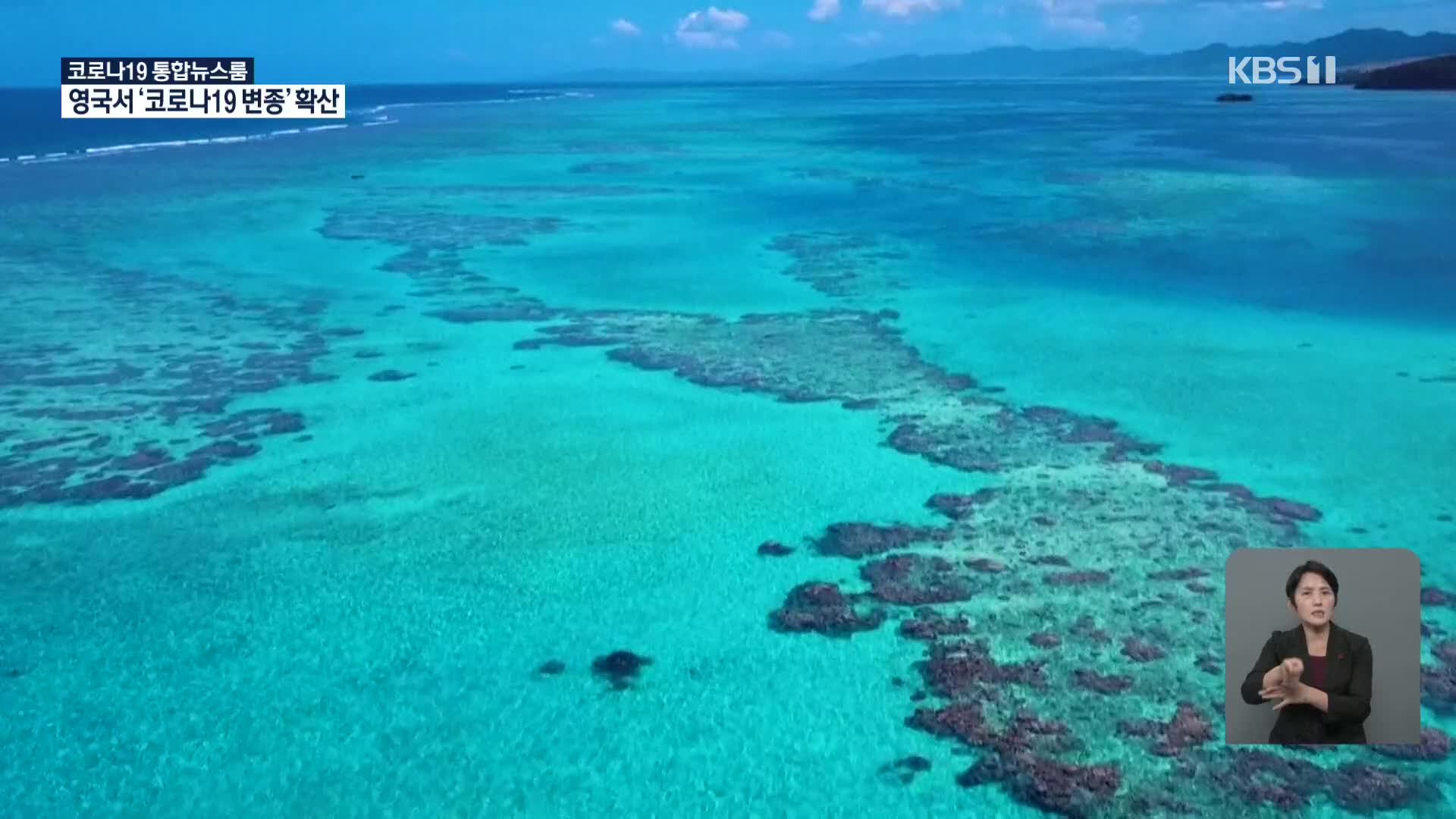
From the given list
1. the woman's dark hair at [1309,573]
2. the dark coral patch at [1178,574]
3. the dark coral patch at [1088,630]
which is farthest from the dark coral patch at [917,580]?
the woman's dark hair at [1309,573]

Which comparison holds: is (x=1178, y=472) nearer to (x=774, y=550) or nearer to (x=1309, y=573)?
(x=774, y=550)

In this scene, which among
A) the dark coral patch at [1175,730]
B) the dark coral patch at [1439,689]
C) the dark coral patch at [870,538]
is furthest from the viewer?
the dark coral patch at [870,538]

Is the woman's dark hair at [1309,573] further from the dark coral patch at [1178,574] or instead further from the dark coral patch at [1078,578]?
the dark coral patch at [1178,574]

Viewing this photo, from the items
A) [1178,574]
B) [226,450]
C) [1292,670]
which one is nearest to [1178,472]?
[1178,574]

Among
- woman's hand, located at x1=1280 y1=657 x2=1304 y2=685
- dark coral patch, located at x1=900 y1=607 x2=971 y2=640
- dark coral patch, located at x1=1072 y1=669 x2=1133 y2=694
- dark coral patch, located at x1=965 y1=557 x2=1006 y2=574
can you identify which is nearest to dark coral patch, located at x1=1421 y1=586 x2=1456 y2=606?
dark coral patch, located at x1=1072 y1=669 x2=1133 y2=694

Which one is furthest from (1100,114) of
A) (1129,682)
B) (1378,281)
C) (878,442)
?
(1129,682)

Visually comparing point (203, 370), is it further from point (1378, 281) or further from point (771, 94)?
point (771, 94)

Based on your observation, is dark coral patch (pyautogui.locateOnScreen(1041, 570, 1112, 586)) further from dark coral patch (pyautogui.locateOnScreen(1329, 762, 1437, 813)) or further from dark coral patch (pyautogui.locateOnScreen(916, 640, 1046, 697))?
dark coral patch (pyautogui.locateOnScreen(1329, 762, 1437, 813))
